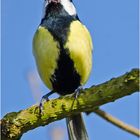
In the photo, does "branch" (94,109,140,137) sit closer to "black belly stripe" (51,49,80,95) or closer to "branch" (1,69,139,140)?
"branch" (1,69,139,140)

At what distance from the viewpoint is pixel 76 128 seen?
6.25 ft

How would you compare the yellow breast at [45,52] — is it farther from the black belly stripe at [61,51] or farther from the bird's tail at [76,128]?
the bird's tail at [76,128]

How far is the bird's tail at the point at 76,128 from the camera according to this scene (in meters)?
1.81

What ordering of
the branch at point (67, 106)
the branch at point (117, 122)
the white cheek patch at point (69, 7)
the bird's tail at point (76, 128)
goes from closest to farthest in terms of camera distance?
the branch at point (67, 106), the branch at point (117, 122), the bird's tail at point (76, 128), the white cheek patch at point (69, 7)

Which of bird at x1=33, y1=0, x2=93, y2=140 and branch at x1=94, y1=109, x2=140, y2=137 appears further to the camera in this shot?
bird at x1=33, y1=0, x2=93, y2=140

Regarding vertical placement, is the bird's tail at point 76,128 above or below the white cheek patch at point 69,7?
below

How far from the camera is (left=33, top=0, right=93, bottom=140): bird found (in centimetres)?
182

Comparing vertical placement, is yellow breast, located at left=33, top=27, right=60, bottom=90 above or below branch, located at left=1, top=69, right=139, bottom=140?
above

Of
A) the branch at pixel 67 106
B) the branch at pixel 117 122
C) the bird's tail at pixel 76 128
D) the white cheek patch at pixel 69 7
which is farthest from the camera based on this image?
the white cheek patch at pixel 69 7

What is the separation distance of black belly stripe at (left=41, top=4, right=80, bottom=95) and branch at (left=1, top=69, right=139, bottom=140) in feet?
1.32

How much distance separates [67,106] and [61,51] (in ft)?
1.49

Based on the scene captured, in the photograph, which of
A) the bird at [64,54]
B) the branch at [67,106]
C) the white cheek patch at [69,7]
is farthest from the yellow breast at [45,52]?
the branch at [67,106]

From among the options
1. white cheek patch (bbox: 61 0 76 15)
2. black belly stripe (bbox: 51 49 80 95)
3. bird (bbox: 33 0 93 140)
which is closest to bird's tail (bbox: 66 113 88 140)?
bird (bbox: 33 0 93 140)

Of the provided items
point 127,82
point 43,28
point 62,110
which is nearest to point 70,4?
point 43,28
